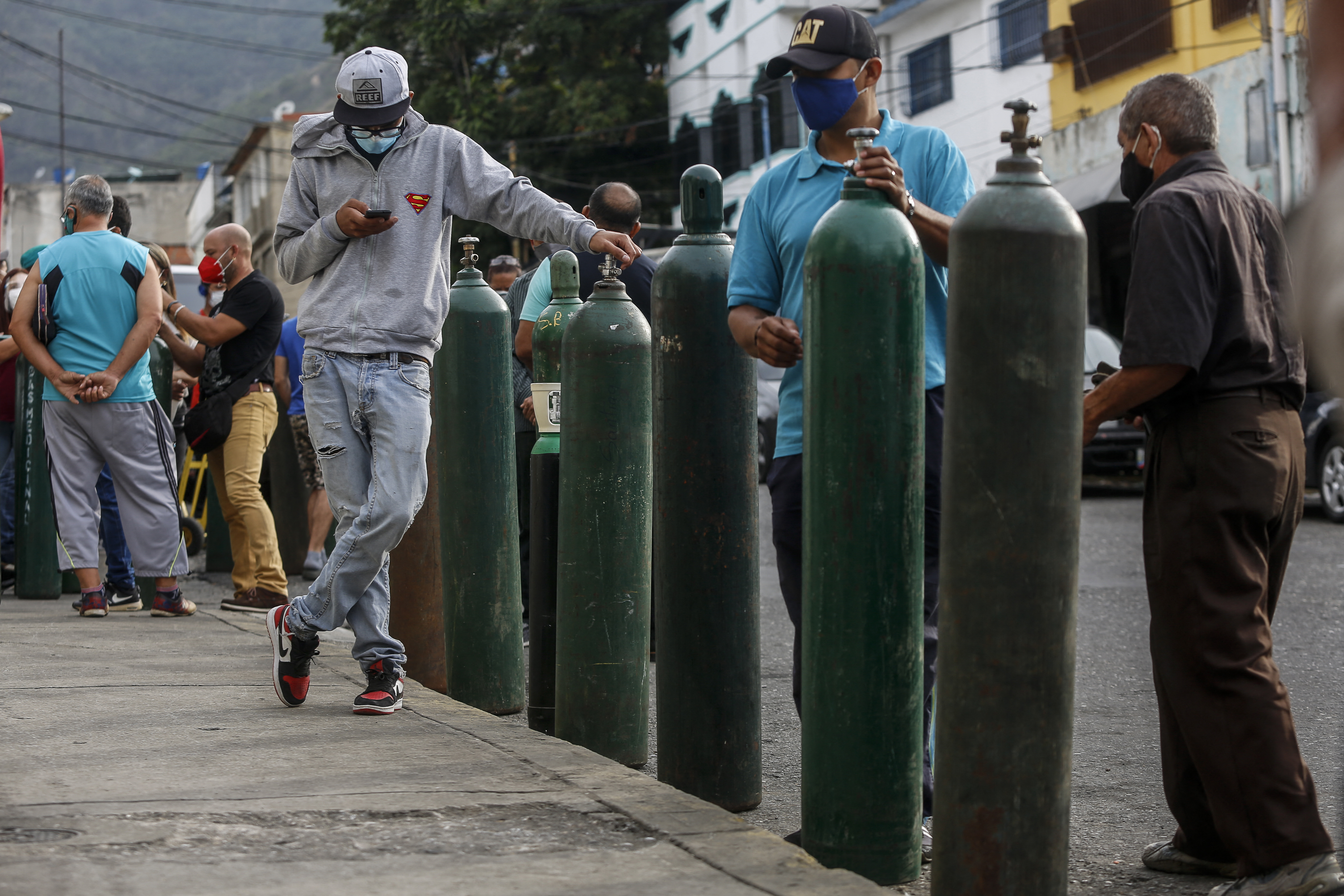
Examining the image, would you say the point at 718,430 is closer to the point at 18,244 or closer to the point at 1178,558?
the point at 1178,558

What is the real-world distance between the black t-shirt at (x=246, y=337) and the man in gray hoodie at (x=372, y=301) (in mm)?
3025

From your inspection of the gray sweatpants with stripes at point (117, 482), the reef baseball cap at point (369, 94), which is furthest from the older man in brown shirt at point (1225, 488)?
the gray sweatpants with stripes at point (117, 482)

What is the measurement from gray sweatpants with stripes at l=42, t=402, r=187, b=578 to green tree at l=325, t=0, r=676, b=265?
29.2 m

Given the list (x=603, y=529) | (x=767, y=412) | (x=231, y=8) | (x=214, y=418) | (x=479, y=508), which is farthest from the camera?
(x=231, y=8)

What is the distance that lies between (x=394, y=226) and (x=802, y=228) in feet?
5.06

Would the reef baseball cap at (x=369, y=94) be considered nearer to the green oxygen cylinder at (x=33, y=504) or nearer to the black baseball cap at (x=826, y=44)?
the black baseball cap at (x=826, y=44)

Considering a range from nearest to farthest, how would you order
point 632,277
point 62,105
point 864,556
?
point 864,556, point 632,277, point 62,105

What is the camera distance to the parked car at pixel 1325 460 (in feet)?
41.3

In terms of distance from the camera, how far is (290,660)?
15.9 ft

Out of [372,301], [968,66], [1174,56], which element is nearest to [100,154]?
[968,66]

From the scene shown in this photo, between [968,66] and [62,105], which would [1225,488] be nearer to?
[968,66]

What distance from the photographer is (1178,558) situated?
11.3ft

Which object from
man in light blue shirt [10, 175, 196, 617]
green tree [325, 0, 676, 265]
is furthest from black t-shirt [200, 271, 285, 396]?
green tree [325, 0, 676, 265]

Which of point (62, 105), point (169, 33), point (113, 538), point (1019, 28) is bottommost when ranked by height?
point (113, 538)
